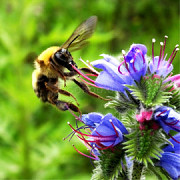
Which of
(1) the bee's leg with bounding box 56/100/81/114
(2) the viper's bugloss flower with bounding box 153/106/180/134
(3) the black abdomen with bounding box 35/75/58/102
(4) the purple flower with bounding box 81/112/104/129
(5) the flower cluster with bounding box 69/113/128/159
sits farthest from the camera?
(3) the black abdomen with bounding box 35/75/58/102

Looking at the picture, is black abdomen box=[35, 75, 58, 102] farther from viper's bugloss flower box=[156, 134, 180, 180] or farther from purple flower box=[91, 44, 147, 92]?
viper's bugloss flower box=[156, 134, 180, 180]

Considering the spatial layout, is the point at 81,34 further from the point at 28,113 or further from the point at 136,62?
the point at 28,113

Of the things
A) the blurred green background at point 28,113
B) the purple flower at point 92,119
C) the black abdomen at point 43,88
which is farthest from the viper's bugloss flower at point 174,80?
the blurred green background at point 28,113

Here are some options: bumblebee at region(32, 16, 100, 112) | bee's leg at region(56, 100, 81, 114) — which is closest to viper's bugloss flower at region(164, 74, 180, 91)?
bumblebee at region(32, 16, 100, 112)

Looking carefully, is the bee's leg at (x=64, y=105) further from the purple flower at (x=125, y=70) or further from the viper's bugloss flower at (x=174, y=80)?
the viper's bugloss flower at (x=174, y=80)

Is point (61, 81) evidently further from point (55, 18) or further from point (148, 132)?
point (55, 18)

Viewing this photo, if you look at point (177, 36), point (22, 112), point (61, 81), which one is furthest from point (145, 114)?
point (177, 36)

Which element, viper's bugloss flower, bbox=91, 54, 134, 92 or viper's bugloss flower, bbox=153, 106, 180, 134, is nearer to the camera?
viper's bugloss flower, bbox=153, 106, 180, 134
